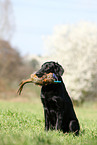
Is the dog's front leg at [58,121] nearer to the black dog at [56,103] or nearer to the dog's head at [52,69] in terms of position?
the black dog at [56,103]

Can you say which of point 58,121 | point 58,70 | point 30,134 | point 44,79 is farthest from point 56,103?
point 30,134

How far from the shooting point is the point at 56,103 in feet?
16.5

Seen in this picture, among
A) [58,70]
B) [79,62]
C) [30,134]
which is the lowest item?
[30,134]

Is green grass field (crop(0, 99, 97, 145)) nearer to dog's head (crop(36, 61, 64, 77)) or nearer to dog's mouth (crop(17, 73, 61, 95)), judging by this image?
dog's mouth (crop(17, 73, 61, 95))

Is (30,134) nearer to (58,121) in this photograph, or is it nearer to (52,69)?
(58,121)

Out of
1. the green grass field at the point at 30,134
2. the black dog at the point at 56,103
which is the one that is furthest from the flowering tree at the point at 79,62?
the black dog at the point at 56,103

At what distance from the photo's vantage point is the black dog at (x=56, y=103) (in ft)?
16.5

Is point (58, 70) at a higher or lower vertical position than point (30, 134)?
higher

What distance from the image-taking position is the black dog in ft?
16.5

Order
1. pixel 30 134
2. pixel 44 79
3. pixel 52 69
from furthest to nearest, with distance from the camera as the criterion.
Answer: pixel 52 69 → pixel 44 79 → pixel 30 134

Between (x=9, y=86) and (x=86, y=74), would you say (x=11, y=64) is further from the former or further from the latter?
(x=86, y=74)

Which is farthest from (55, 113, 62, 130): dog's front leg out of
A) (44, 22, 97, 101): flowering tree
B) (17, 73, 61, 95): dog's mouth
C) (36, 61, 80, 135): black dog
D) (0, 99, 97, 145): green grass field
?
(44, 22, 97, 101): flowering tree

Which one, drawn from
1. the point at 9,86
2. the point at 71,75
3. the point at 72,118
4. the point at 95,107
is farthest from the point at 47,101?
the point at 9,86

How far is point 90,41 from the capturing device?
873 inches
